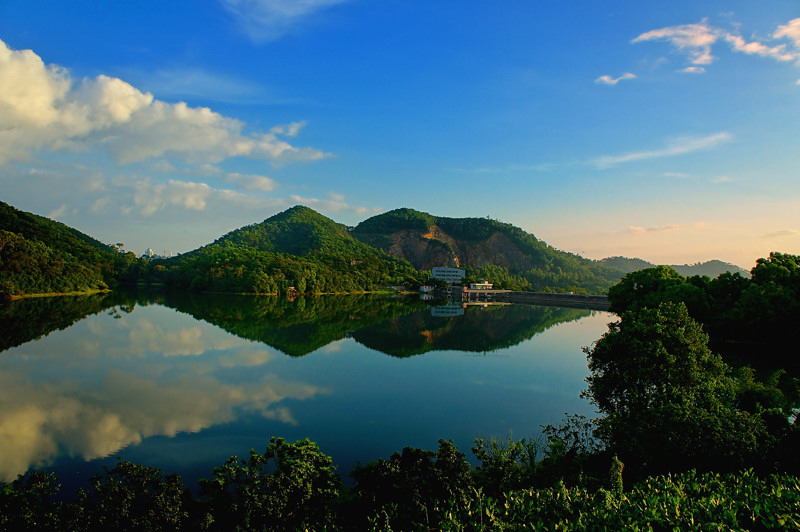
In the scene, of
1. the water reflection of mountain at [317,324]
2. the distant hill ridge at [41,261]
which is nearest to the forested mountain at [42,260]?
the distant hill ridge at [41,261]

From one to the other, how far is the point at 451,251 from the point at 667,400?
13959 cm

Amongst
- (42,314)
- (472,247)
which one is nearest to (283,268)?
(42,314)

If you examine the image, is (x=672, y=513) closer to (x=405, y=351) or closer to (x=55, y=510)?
(x=55, y=510)

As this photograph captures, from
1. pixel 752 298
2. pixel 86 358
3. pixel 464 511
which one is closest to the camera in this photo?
pixel 464 511

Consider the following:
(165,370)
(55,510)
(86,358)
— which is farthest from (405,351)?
(55,510)

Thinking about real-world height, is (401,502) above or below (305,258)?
below

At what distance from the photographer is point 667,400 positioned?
35.1 feet

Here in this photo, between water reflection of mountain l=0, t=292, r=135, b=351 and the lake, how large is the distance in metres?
0.24

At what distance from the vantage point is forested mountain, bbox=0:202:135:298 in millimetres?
50188

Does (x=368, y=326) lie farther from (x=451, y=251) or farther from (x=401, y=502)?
(x=451, y=251)

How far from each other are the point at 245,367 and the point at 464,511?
19.6m

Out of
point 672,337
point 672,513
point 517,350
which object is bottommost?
point 517,350

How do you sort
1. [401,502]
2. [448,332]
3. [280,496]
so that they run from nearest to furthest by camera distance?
[280,496] → [401,502] → [448,332]

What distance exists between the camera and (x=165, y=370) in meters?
22.9
